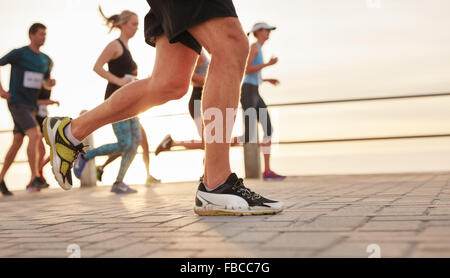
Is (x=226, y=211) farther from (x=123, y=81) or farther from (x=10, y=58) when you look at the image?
(x=10, y=58)

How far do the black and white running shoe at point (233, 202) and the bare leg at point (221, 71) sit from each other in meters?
0.06

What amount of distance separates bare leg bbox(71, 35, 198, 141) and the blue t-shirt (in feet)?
13.0

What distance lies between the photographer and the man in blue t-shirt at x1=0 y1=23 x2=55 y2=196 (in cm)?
660

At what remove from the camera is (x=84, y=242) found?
7.28 feet

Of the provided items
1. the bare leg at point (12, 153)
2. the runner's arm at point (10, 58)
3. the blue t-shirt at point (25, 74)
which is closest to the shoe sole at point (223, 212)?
the bare leg at point (12, 153)

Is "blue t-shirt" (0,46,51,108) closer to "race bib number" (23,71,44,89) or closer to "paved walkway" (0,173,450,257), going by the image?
"race bib number" (23,71,44,89)

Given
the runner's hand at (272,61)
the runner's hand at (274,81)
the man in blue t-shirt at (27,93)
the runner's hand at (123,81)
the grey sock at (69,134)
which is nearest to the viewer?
the grey sock at (69,134)

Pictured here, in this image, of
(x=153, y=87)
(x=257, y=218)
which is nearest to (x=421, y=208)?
(x=257, y=218)

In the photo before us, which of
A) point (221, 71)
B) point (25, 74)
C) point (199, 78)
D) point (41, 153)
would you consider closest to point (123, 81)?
point (199, 78)

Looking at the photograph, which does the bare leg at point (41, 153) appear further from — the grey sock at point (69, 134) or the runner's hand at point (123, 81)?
the grey sock at point (69, 134)

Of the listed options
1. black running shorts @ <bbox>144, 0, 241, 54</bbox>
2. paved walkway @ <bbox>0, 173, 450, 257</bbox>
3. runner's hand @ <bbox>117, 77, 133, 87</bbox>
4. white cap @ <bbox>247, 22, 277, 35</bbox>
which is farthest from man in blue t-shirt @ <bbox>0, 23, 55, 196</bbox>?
black running shorts @ <bbox>144, 0, 241, 54</bbox>

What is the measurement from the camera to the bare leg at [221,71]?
2.79m
